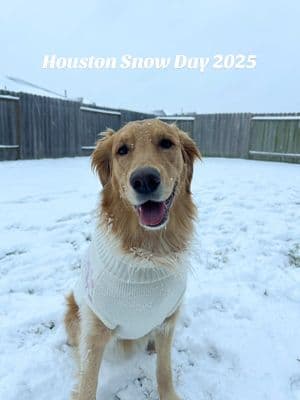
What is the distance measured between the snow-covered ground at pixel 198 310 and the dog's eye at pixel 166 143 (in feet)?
2.16

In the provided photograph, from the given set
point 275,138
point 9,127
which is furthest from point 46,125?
point 275,138

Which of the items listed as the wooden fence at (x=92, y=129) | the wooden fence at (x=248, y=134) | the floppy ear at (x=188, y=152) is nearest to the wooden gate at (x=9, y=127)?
the wooden fence at (x=92, y=129)

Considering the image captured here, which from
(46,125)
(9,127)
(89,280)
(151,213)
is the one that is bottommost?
(89,280)

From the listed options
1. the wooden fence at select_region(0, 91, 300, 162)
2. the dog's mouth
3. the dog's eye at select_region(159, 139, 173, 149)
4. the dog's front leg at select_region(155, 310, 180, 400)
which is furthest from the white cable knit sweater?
the wooden fence at select_region(0, 91, 300, 162)

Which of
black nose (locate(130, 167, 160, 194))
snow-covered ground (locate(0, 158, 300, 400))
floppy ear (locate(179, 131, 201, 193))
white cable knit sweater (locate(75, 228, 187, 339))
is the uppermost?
floppy ear (locate(179, 131, 201, 193))

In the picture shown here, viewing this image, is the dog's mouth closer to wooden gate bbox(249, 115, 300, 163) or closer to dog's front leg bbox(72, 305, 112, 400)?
dog's front leg bbox(72, 305, 112, 400)

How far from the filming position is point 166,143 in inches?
80.7

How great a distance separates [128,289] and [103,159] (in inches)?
35.5

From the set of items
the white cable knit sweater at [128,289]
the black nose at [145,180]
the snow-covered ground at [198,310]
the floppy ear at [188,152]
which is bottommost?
the snow-covered ground at [198,310]

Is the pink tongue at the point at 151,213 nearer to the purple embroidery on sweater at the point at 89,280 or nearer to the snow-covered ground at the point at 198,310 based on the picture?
the purple embroidery on sweater at the point at 89,280

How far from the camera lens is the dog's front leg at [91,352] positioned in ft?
5.88

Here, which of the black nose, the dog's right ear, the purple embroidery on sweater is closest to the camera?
the black nose

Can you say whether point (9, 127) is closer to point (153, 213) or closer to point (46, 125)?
point (46, 125)

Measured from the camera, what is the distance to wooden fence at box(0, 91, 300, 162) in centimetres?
986
